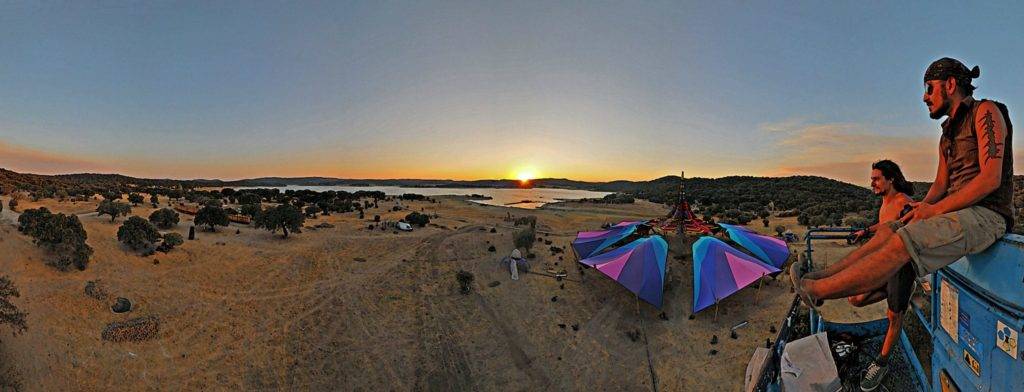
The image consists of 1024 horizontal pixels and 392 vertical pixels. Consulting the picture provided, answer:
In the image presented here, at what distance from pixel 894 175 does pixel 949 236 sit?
195 centimetres

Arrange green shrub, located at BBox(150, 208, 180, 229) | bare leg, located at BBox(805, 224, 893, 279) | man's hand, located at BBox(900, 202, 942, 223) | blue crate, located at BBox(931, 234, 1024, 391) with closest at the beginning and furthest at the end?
blue crate, located at BBox(931, 234, 1024, 391)
man's hand, located at BBox(900, 202, 942, 223)
bare leg, located at BBox(805, 224, 893, 279)
green shrub, located at BBox(150, 208, 180, 229)

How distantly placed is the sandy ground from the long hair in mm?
7384

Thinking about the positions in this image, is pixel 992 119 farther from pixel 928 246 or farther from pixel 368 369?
pixel 368 369

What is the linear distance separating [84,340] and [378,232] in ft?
52.5

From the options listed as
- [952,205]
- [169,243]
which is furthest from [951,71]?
[169,243]

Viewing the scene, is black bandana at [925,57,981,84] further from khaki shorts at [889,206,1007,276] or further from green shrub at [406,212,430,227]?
green shrub at [406,212,430,227]

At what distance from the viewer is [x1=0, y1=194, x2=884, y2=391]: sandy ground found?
10.5 meters

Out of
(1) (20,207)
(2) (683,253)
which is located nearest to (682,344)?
(2) (683,253)

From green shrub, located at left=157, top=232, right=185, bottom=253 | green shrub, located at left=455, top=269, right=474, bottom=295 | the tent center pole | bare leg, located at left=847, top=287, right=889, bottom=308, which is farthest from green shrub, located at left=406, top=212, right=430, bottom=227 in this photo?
bare leg, located at left=847, top=287, right=889, bottom=308

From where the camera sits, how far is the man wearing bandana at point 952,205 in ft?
8.75

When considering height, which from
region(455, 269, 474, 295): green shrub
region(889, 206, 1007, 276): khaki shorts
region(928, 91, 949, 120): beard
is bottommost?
region(455, 269, 474, 295): green shrub

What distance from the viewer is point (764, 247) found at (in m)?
15.6

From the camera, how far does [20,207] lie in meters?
25.0

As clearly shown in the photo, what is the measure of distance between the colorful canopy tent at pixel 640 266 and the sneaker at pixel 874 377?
875cm
